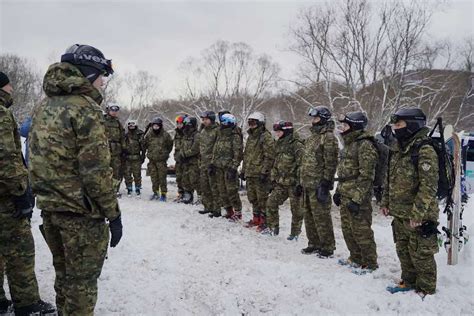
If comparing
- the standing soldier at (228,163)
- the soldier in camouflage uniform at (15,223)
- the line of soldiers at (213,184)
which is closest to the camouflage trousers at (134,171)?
the line of soldiers at (213,184)

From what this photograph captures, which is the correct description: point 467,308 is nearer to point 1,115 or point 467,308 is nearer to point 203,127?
point 1,115

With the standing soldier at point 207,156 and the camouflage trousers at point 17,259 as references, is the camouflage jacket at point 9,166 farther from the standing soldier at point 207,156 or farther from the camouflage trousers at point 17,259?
the standing soldier at point 207,156

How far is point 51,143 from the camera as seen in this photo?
2.96 metres

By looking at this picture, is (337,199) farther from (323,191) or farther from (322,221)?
(322,221)

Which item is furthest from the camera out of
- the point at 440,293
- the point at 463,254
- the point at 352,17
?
the point at 352,17

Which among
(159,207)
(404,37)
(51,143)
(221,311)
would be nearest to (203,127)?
(159,207)

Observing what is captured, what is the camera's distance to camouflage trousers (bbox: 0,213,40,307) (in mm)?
3643

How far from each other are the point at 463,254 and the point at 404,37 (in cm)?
1491

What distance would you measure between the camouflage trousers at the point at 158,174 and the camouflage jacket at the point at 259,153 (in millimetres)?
3419

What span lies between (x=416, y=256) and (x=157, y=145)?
7931 mm

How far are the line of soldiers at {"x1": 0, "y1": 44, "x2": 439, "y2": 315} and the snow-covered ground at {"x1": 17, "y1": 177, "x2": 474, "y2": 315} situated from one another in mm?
Result: 385

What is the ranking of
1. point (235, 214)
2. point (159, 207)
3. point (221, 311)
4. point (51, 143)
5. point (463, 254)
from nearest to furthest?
point (51, 143), point (221, 311), point (463, 254), point (235, 214), point (159, 207)

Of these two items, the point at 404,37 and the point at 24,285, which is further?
the point at 404,37

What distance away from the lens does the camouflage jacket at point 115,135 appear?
10531 mm
